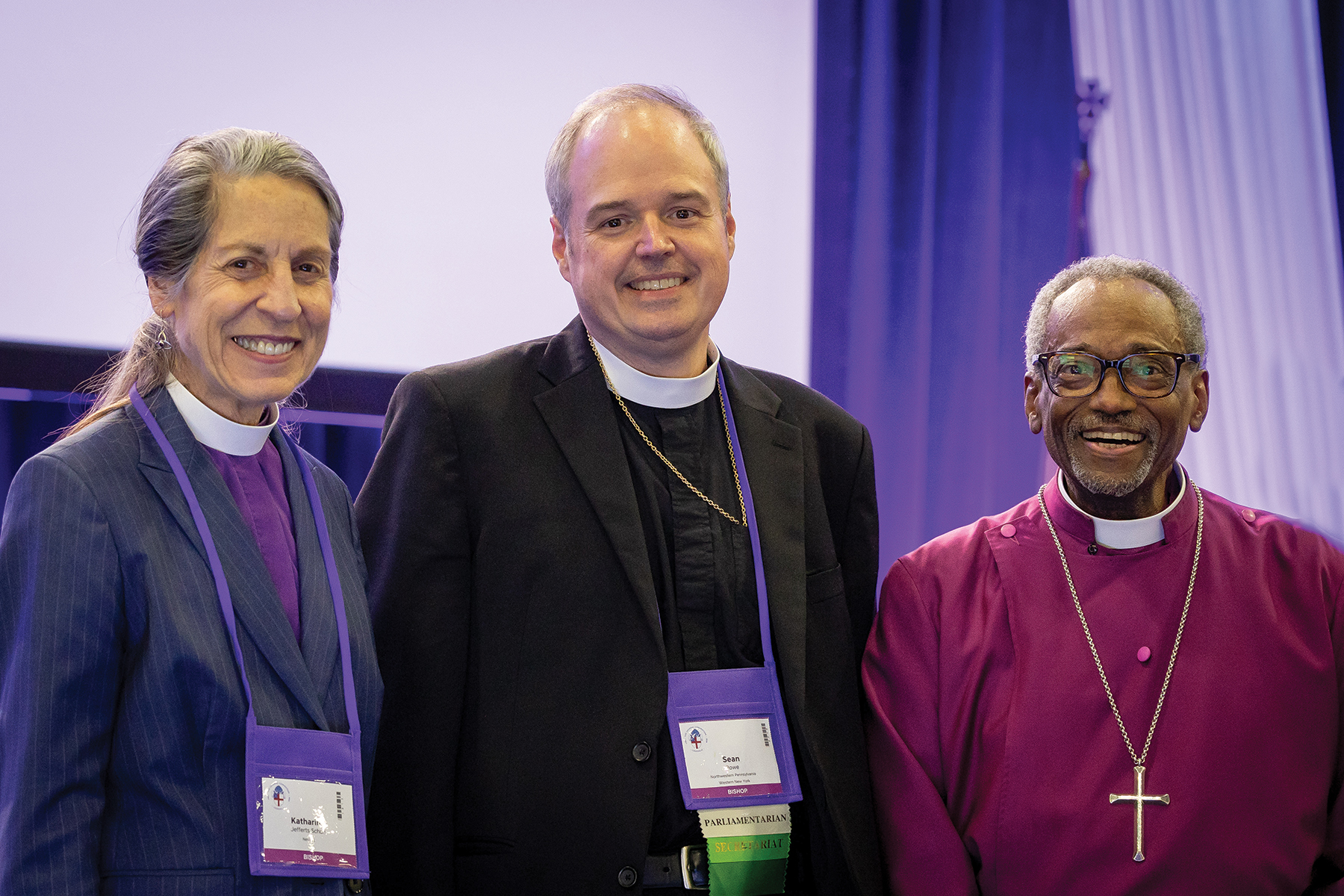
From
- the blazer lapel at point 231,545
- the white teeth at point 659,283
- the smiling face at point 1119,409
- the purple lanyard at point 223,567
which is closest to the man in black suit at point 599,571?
the white teeth at point 659,283

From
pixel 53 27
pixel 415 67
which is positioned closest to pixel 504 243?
pixel 415 67

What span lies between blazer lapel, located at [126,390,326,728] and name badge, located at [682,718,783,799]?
631mm

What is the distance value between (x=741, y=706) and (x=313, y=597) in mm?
770

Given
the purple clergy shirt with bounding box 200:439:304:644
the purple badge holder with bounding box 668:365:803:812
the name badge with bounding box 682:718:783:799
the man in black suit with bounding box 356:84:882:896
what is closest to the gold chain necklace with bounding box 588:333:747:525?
the man in black suit with bounding box 356:84:882:896

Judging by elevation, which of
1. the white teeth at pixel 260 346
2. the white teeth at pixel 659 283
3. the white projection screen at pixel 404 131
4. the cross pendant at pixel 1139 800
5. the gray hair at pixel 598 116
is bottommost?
the cross pendant at pixel 1139 800

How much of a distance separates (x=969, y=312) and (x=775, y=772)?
2.51m

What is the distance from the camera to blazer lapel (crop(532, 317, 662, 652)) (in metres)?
2.09

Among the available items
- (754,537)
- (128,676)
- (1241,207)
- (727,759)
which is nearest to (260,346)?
(128,676)

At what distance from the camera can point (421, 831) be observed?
6.45 feet

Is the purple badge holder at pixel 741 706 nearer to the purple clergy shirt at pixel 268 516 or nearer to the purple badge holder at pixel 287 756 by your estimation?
the purple badge holder at pixel 287 756

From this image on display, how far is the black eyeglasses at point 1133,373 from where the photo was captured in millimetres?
2342

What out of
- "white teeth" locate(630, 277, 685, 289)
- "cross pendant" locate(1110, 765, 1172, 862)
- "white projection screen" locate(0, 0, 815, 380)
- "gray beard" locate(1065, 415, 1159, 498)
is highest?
"white projection screen" locate(0, 0, 815, 380)

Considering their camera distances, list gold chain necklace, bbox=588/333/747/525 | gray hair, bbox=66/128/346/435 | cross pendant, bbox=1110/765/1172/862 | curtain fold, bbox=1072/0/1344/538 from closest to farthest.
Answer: gray hair, bbox=66/128/346/435, cross pendant, bbox=1110/765/1172/862, gold chain necklace, bbox=588/333/747/525, curtain fold, bbox=1072/0/1344/538

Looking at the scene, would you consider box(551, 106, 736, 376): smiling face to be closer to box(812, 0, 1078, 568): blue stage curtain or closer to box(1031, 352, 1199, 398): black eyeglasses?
box(1031, 352, 1199, 398): black eyeglasses
